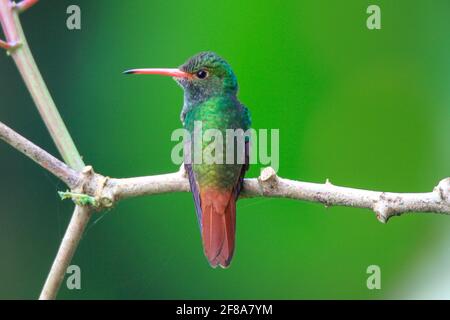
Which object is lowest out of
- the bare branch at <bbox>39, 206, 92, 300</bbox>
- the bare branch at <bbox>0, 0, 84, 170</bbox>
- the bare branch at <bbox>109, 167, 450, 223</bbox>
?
the bare branch at <bbox>39, 206, 92, 300</bbox>

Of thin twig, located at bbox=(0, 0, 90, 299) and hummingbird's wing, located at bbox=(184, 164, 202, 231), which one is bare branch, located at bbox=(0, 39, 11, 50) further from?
hummingbird's wing, located at bbox=(184, 164, 202, 231)

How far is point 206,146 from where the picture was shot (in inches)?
104

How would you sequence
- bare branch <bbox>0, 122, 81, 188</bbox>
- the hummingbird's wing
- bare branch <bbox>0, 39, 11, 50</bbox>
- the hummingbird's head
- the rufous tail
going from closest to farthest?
bare branch <bbox>0, 39, 11, 50</bbox> → bare branch <bbox>0, 122, 81, 188</bbox> → the rufous tail → the hummingbird's wing → the hummingbird's head

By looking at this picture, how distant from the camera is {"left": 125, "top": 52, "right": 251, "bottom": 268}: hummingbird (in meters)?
2.46

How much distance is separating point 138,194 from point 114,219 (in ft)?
5.44

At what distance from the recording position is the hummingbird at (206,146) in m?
2.46

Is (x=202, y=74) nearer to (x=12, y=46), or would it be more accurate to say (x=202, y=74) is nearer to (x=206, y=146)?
(x=206, y=146)

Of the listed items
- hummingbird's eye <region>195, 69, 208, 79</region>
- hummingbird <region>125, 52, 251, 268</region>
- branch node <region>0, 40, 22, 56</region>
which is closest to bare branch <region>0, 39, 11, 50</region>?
branch node <region>0, 40, 22, 56</region>

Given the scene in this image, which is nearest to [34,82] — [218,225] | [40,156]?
[40,156]

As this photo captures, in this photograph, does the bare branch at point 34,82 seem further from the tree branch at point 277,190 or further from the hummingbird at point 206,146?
the hummingbird at point 206,146

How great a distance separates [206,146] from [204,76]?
43 centimetres

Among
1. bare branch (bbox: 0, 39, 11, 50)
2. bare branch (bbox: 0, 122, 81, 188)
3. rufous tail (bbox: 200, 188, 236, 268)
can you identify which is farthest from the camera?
rufous tail (bbox: 200, 188, 236, 268)

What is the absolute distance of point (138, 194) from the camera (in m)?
2.36
